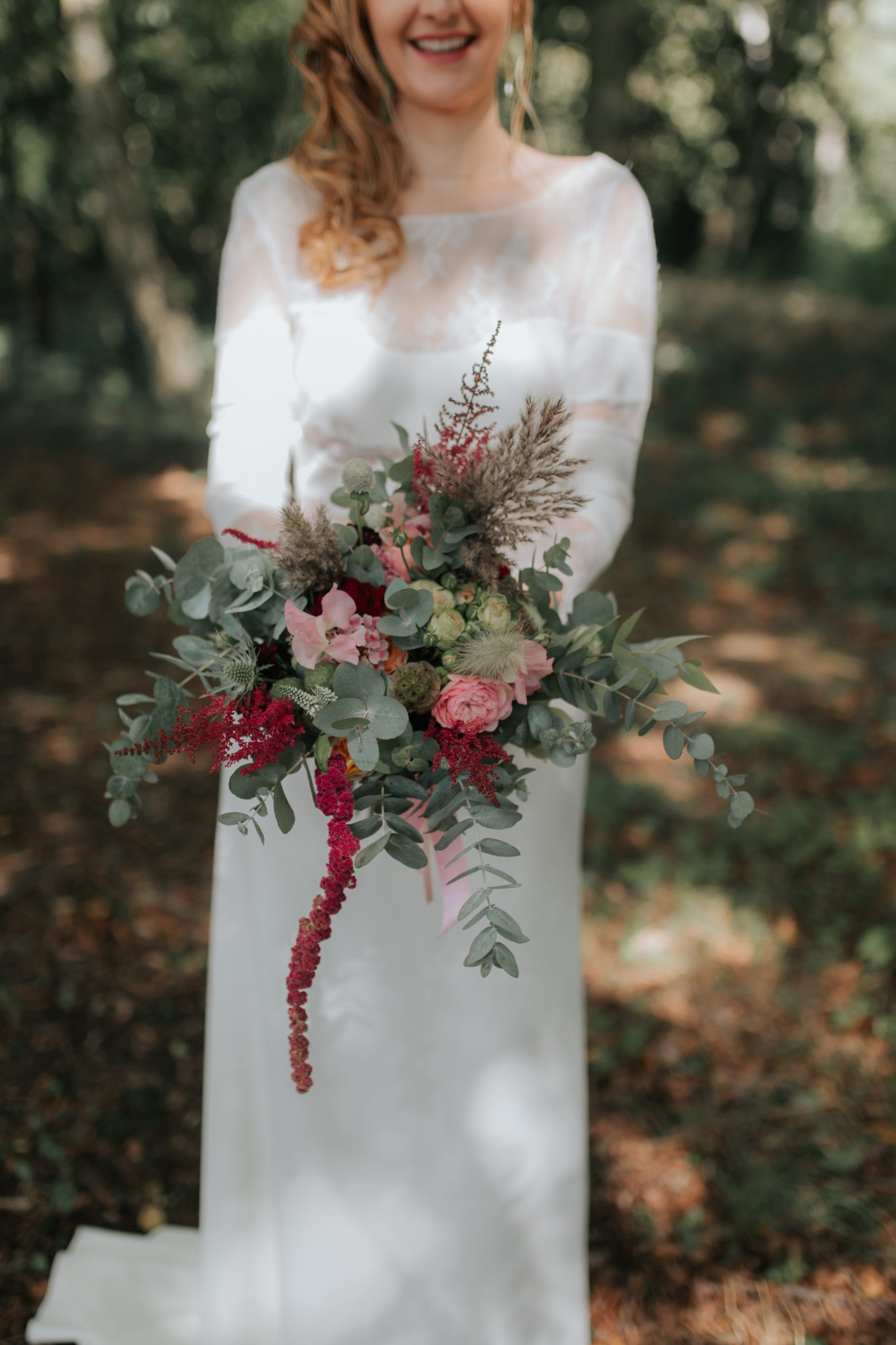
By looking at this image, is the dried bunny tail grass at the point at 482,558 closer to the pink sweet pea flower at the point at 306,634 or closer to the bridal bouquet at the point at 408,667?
the bridal bouquet at the point at 408,667

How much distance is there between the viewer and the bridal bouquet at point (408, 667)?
1.32 m

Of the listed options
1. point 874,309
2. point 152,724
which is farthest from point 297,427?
point 874,309

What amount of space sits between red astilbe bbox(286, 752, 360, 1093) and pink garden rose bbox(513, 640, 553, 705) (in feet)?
0.81

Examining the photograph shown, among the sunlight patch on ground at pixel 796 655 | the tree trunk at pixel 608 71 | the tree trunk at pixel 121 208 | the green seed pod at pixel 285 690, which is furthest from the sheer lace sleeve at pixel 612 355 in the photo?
the tree trunk at pixel 121 208

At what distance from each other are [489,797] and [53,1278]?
6.20 ft

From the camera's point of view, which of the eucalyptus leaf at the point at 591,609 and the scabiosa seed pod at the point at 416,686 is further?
the eucalyptus leaf at the point at 591,609

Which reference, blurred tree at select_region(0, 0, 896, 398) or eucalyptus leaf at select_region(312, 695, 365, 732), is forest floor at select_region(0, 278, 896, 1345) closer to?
eucalyptus leaf at select_region(312, 695, 365, 732)

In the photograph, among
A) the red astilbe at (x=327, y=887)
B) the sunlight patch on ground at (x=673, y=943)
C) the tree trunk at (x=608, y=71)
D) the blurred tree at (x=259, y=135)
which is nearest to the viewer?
the red astilbe at (x=327, y=887)

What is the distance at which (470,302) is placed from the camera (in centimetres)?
195

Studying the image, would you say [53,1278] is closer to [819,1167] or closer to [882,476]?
[819,1167]

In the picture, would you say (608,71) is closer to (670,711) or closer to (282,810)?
(670,711)

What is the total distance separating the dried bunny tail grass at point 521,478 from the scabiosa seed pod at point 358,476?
148 mm

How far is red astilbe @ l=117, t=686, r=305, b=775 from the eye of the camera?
130cm

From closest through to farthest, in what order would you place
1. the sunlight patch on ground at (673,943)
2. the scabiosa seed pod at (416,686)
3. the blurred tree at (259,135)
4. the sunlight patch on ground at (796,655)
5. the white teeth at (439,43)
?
1. the scabiosa seed pod at (416,686)
2. the white teeth at (439,43)
3. the sunlight patch on ground at (673,943)
4. the sunlight patch on ground at (796,655)
5. the blurred tree at (259,135)
